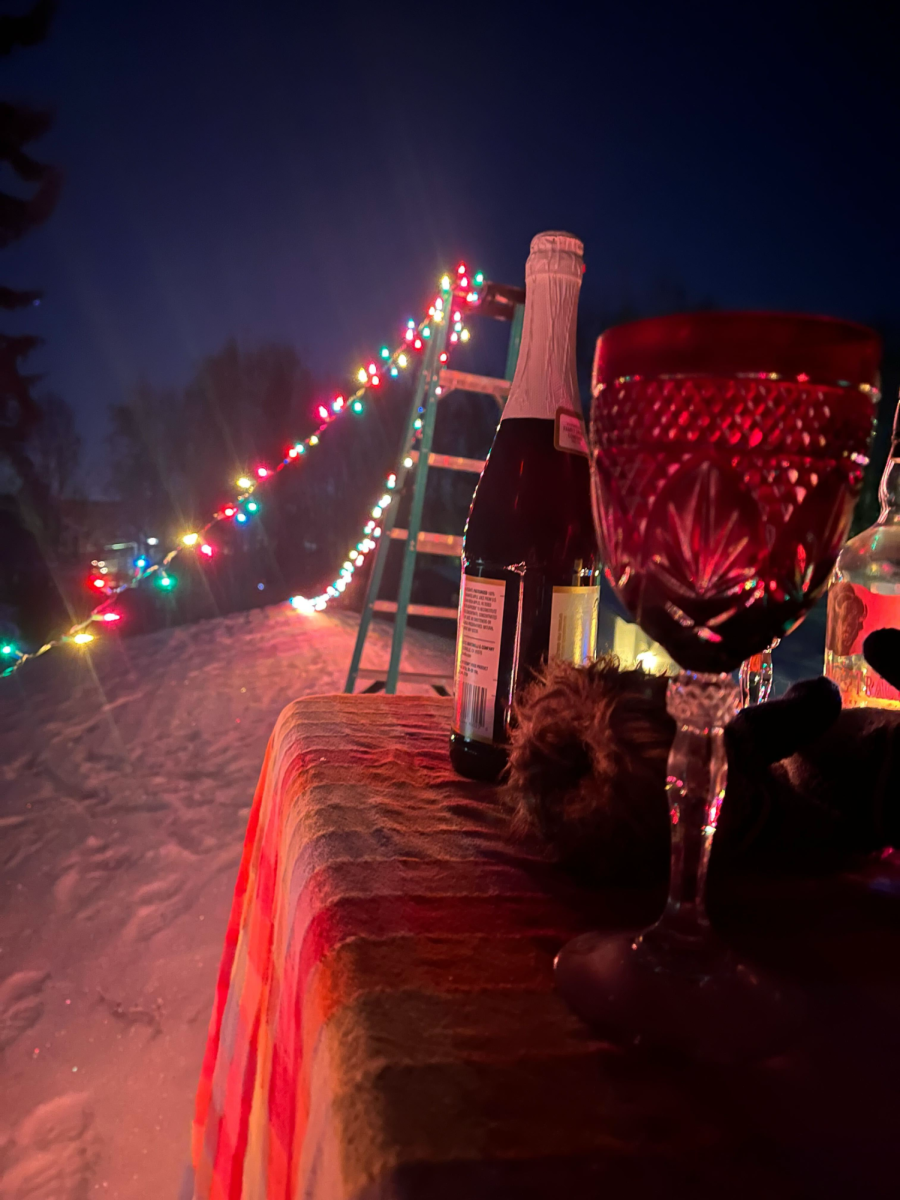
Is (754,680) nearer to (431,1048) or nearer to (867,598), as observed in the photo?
(867,598)

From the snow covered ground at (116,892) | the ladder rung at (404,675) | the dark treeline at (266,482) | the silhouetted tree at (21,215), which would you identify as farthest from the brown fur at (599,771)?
the silhouetted tree at (21,215)

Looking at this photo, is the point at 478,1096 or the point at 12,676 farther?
the point at 12,676

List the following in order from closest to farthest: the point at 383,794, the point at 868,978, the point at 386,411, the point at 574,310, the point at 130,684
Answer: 1. the point at 868,978
2. the point at 383,794
3. the point at 574,310
4. the point at 130,684
5. the point at 386,411

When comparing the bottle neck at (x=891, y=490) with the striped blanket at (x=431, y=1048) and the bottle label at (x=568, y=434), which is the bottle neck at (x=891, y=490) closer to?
the bottle label at (x=568, y=434)

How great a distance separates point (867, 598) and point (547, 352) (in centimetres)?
34

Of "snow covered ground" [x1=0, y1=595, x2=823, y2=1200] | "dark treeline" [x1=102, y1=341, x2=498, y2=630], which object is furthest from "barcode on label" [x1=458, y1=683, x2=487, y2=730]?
"dark treeline" [x1=102, y1=341, x2=498, y2=630]

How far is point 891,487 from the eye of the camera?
0.63 m

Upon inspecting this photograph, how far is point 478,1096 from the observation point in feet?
0.71

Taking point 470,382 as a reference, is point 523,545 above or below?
below

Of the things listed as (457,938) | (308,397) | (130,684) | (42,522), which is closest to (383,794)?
(457,938)

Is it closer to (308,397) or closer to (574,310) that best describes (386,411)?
(308,397)

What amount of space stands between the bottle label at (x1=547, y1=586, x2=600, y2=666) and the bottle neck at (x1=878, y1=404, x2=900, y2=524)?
0.28 metres

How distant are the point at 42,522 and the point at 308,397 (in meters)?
3.86

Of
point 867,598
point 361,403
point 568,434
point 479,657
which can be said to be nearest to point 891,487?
point 867,598
